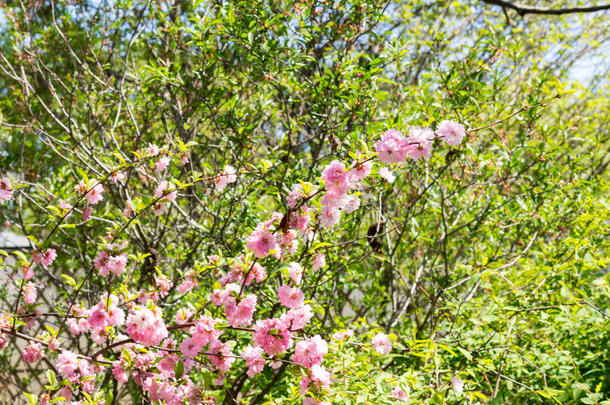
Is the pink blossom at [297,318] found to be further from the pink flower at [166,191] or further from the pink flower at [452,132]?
the pink flower at [452,132]

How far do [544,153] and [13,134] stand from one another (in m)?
5.64

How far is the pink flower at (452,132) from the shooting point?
1891 millimetres

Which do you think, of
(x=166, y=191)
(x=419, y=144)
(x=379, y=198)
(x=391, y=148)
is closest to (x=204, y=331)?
(x=166, y=191)

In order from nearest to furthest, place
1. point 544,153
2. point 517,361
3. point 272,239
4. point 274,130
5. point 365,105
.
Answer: point 272,239, point 517,361, point 365,105, point 544,153, point 274,130

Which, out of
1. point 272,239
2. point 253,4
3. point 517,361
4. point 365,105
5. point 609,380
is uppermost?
point 253,4

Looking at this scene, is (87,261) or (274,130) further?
(274,130)

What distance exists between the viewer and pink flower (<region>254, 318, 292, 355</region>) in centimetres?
178

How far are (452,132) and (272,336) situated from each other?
1.19 meters

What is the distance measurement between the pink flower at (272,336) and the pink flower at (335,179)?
0.60m

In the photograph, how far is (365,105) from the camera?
10.2 ft

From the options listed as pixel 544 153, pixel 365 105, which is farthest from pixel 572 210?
pixel 365 105

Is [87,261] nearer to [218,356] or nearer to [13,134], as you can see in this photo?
[13,134]

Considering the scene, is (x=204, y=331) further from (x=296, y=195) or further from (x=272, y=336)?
(x=296, y=195)

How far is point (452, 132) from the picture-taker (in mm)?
1927
